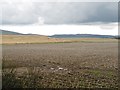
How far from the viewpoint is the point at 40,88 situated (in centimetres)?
1655

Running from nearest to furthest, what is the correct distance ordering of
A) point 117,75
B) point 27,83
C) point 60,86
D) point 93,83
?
point 27,83, point 60,86, point 93,83, point 117,75

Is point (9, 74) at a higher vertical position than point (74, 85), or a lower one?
higher

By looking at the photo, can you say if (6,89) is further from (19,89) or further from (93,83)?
(93,83)

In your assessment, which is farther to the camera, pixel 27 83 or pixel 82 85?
pixel 82 85

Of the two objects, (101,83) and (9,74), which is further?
(101,83)

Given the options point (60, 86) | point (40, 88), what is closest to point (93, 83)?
point (60, 86)

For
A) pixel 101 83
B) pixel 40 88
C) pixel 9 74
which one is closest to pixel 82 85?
pixel 101 83

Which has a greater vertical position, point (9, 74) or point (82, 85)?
point (9, 74)

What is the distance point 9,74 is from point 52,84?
13.5 ft

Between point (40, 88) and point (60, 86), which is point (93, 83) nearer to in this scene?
point (60, 86)

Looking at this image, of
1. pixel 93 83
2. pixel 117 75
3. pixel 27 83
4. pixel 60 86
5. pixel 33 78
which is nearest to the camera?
pixel 27 83

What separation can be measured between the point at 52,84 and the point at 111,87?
3.86 meters

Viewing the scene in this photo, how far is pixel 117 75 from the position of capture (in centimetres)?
2422

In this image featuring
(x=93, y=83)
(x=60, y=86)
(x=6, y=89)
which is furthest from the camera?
(x=93, y=83)
